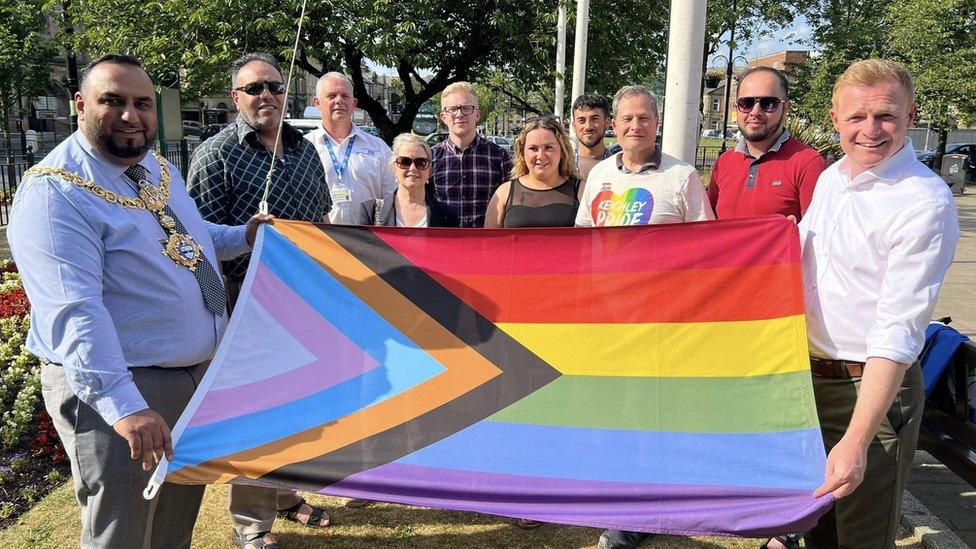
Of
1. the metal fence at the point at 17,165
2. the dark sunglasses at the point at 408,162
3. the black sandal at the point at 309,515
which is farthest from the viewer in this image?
the metal fence at the point at 17,165

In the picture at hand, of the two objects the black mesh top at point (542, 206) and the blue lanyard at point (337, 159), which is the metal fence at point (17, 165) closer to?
the blue lanyard at point (337, 159)

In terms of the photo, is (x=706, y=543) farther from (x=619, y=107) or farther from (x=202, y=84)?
(x=202, y=84)

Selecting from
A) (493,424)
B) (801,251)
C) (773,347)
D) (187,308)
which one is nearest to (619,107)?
(801,251)

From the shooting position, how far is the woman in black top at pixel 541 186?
382 centimetres

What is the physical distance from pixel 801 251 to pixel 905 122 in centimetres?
59

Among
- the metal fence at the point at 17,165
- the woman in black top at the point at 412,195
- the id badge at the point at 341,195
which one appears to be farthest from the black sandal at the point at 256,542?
the metal fence at the point at 17,165

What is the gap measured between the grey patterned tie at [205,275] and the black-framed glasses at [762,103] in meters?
2.64

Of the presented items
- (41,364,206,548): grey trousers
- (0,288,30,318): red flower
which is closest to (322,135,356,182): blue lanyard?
(41,364,206,548): grey trousers

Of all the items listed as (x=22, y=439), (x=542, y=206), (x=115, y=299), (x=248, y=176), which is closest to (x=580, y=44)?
(x=542, y=206)

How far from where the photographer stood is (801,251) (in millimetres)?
2732

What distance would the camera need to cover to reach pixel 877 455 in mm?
2465

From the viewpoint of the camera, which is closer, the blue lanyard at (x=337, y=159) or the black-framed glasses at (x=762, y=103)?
the black-framed glasses at (x=762, y=103)

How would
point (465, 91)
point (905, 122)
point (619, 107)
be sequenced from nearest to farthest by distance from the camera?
point (905, 122) < point (619, 107) < point (465, 91)

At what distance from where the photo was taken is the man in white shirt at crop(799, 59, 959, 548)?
217 cm
